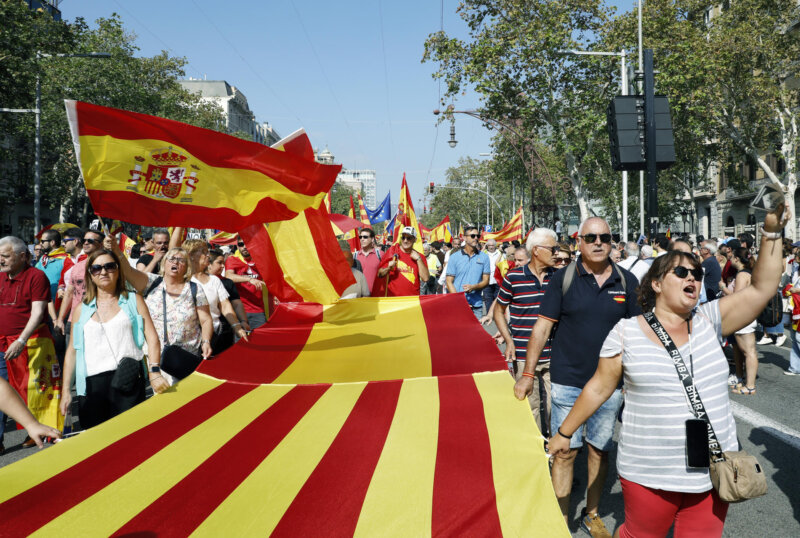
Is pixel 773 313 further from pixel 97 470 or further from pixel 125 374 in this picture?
pixel 97 470

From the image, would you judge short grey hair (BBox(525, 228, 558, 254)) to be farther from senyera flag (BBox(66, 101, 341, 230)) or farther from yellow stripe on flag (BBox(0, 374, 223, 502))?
yellow stripe on flag (BBox(0, 374, 223, 502))

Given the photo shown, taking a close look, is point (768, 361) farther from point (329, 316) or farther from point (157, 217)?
point (157, 217)

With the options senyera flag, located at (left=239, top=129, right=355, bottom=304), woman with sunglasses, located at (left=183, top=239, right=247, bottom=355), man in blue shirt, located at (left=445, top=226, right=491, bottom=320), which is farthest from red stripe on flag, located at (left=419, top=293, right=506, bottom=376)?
man in blue shirt, located at (left=445, top=226, right=491, bottom=320)

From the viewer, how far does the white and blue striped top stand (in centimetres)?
301

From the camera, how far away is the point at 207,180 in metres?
5.30

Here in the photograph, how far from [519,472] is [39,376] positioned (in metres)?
5.28

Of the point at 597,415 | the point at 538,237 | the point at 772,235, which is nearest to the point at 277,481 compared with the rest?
the point at 597,415

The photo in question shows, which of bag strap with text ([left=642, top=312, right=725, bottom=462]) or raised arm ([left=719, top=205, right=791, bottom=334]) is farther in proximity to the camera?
raised arm ([left=719, top=205, right=791, bottom=334])

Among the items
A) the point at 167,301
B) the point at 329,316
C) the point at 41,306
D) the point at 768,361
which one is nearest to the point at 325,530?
the point at 167,301

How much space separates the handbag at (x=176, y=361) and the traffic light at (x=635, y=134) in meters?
7.95

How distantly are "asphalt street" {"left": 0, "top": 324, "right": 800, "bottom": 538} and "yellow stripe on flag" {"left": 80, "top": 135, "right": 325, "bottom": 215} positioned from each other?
2911mm

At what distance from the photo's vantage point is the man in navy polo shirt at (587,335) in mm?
→ 4301

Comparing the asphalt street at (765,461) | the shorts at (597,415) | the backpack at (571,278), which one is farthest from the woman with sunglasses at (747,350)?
the shorts at (597,415)

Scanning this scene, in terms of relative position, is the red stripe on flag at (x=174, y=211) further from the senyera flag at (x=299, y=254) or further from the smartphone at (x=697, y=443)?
the smartphone at (x=697, y=443)
